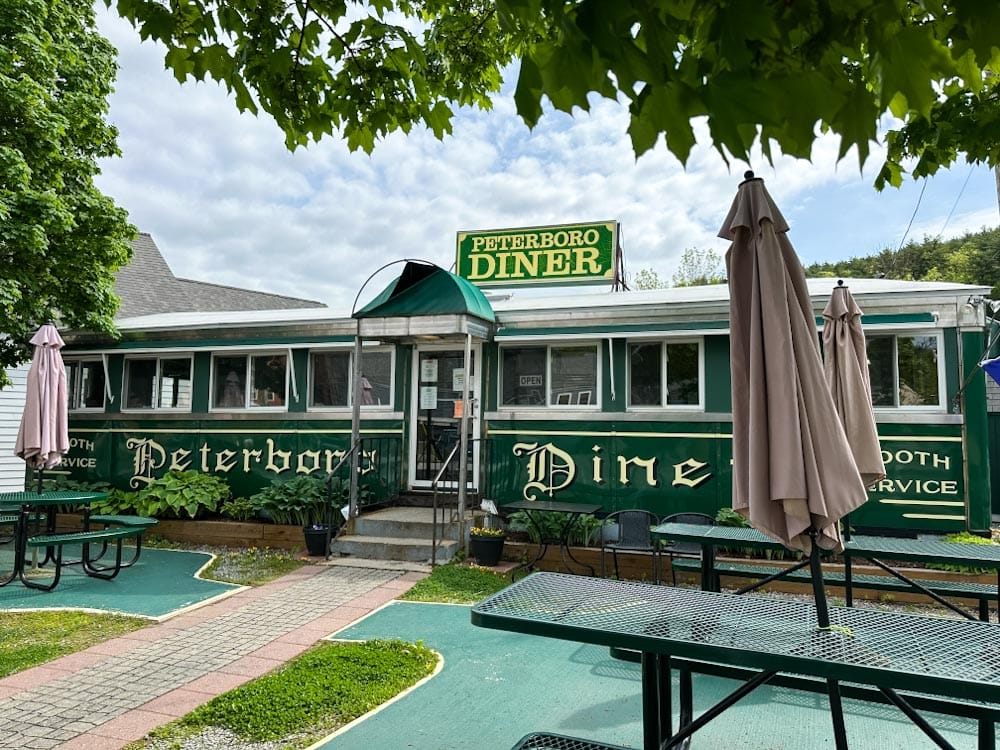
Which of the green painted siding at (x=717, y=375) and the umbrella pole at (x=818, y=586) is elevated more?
the green painted siding at (x=717, y=375)

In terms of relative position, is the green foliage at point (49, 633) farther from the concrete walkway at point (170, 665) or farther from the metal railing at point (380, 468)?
the metal railing at point (380, 468)

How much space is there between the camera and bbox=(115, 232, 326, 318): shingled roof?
734 inches

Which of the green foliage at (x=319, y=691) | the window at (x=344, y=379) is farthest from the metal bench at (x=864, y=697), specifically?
the window at (x=344, y=379)

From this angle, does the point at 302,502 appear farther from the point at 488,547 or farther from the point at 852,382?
the point at 852,382

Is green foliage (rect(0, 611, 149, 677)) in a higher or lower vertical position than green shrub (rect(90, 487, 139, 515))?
lower

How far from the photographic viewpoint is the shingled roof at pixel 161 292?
61.2 feet

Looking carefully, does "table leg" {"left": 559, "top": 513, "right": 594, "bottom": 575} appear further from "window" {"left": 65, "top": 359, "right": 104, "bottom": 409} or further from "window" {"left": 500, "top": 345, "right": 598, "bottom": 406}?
"window" {"left": 65, "top": 359, "right": 104, "bottom": 409}

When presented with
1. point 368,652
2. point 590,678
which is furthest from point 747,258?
point 368,652

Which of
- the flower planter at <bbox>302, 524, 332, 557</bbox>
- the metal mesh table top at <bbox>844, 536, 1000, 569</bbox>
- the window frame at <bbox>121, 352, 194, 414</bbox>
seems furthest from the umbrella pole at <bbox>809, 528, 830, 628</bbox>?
the window frame at <bbox>121, 352, 194, 414</bbox>

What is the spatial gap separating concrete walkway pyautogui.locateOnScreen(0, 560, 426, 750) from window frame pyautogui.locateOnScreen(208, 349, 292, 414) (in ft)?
12.3

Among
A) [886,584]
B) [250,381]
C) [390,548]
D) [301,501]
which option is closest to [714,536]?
[886,584]

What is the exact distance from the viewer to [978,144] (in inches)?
139

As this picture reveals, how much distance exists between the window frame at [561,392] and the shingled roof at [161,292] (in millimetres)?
12552

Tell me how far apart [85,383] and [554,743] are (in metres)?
11.5
